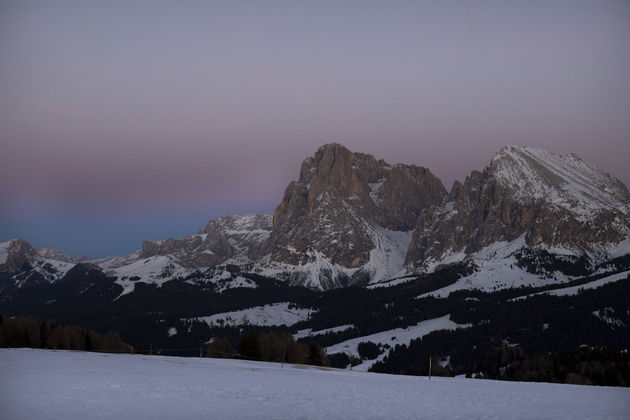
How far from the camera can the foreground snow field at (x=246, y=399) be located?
39531 millimetres

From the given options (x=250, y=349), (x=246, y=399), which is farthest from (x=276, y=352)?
(x=246, y=399)

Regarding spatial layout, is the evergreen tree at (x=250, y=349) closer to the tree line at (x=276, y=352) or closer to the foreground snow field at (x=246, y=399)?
the tree line at (x=276, y=352)

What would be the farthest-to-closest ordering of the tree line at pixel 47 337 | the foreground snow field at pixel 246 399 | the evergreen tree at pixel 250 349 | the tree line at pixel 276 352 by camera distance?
the tree line at pixel 276 352
the tree line at pixel 47 337
the evergreen tree at pixel 250 349
the foreground snow field at pixel 246 399

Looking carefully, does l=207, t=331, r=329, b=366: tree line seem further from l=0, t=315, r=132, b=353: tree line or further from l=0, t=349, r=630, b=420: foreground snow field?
l=0, t=349, r=630, b=420: foreground snow field

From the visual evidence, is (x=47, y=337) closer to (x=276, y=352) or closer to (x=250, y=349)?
(x=250, y=349)

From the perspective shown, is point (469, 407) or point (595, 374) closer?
point (469, 407)

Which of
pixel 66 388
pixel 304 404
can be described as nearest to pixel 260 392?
pixel 304 404

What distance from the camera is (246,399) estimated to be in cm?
4688

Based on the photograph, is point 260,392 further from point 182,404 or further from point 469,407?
point 469,407

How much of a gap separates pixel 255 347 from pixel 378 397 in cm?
11325

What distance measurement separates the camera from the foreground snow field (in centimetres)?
3953

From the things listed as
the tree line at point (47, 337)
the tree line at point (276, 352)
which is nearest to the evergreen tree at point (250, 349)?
the tree line at point (276, 352)

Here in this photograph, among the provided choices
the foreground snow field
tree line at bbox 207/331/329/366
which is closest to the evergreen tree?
tree line at bbox 207/331/329/366

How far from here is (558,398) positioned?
5328cm
